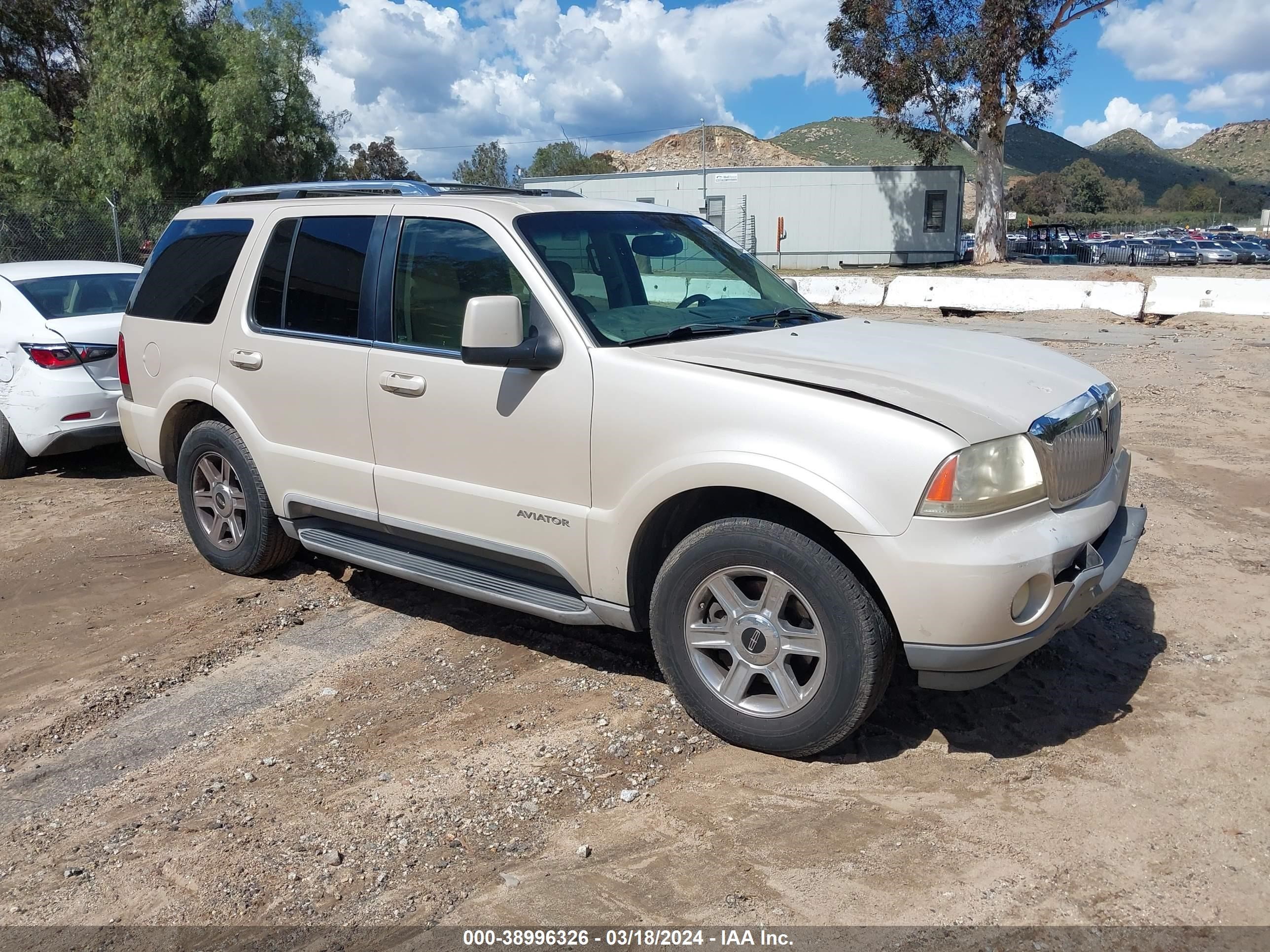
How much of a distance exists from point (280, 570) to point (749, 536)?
343 centimetres

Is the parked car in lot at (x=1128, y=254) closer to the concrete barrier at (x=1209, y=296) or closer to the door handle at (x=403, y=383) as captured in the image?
the concrete barrier at (x=1209, y=296)

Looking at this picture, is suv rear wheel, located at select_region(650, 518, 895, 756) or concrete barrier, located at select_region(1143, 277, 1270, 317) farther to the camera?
concrete barrier, located at select_region(1143, 277, 1270, 317)

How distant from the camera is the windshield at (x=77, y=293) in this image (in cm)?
817

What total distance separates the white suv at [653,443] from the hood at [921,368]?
0.06 ft

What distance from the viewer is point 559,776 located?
3.73 m

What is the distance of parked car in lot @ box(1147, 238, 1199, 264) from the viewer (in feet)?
128

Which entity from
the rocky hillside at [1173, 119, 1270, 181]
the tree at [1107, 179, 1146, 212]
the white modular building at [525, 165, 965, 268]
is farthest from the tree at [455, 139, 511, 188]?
the rocky hillside at [1173, 119, 1270, 181]

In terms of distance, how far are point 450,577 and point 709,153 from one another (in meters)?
101

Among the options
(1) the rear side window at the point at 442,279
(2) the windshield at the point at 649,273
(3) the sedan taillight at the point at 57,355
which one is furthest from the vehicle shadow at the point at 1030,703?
(3) the sedan taillight at the point at 57,355

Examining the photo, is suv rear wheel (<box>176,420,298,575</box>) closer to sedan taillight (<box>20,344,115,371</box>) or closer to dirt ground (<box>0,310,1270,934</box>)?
dirt ground (<box>0,310,1270,934</box>)

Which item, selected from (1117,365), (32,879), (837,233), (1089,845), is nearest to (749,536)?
(1089,845)

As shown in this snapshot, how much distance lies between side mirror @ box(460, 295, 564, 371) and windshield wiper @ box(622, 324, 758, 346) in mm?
312

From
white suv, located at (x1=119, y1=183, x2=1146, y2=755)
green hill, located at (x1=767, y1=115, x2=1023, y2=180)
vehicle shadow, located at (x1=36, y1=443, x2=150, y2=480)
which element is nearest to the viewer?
white suv, located at (x1=119, y1=183, x2=1146, y2=755)

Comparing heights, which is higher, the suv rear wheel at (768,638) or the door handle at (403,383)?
the door handle at (403,383)
